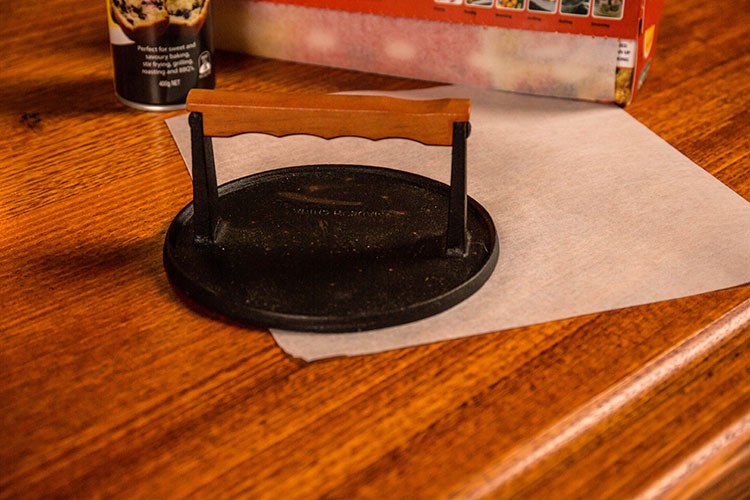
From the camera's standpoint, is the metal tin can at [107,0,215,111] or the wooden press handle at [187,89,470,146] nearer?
the wooden press handle at [187,89,470,146]

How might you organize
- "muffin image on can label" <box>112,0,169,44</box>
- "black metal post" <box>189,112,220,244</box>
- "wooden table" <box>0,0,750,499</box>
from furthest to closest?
"muffin image on can label" <box>112,0,169,44</box> → "black metal post" <box>189,112,220,244</box> → "wooden table" <box>0,0,750,499</box>

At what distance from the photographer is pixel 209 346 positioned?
433 mm

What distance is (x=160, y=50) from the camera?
0.63 m

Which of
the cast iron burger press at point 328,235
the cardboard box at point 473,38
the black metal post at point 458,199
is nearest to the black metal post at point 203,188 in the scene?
the cast iron burger press at point 328,235

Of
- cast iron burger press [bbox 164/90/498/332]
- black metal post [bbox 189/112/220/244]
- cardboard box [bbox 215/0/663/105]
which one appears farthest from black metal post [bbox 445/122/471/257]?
cardboard box [bbox 215/0/663/105]

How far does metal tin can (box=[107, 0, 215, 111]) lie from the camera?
0.62 meters

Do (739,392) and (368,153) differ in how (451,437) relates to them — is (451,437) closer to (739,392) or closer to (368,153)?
(739,392)

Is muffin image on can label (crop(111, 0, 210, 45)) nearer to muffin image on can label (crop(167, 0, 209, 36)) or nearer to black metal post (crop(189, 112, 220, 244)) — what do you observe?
muffin image on can label (crop(167, 0, 209, 36))

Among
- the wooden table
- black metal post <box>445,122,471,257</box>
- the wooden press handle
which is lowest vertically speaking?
the wooden table

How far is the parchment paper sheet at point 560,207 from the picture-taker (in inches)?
18.2

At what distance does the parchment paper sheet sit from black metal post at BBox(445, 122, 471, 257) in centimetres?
3

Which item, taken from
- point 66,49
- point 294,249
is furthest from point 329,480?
point 66,49

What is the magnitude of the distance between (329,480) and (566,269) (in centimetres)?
21

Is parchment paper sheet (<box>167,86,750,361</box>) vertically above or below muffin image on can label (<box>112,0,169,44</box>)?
below
